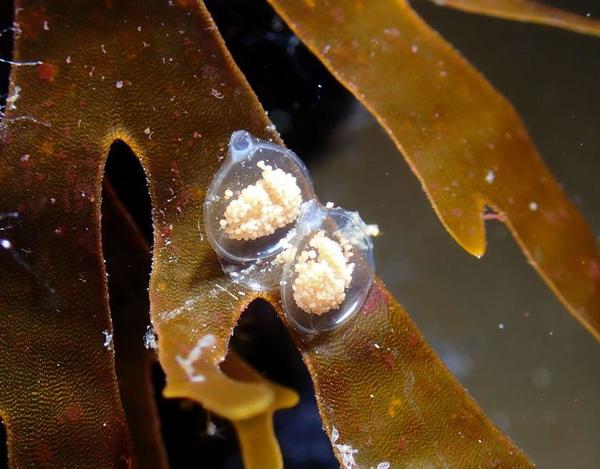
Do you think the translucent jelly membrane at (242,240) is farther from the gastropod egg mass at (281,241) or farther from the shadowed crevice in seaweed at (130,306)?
the shadowed crevice in seaweed at (130,306)

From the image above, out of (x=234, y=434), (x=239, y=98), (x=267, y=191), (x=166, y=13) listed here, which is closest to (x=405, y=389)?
(x=234, y=434)

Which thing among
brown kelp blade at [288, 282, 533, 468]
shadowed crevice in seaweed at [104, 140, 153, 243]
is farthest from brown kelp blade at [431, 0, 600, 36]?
shadowed crevice in seaweed at [104, 140, 153, 243]

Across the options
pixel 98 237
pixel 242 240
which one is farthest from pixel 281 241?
pixel 98 237

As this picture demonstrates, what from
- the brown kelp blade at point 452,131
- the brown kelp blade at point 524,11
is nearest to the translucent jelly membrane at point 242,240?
Result: the brown kelp blade at point 452,131

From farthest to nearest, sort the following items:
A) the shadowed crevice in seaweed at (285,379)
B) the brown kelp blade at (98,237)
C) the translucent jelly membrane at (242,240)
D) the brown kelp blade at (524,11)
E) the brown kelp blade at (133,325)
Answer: the brown kelp blade at (524,11) → the shadowed crevice in seaweed at (285,379) → the brown kelp blade at (133,325) → the translucent jelly membrane at (242,240) → the brown kelp blade at (98,237)

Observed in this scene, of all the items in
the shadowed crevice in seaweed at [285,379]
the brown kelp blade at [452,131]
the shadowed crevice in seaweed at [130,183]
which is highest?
the brown kelp blade at [452,131]

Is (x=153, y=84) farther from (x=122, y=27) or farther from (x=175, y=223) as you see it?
(x=175, y=223)
